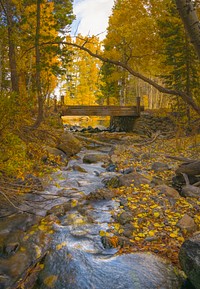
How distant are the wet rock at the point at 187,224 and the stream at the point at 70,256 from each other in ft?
3.21

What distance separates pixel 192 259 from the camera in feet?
9.84

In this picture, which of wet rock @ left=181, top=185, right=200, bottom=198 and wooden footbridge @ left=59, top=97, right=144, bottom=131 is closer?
wet rock @ left=181, top=185, right=200, bottom=198

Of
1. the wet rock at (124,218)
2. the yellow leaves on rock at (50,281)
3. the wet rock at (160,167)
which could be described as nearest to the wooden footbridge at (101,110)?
the wet rock at (160,167)

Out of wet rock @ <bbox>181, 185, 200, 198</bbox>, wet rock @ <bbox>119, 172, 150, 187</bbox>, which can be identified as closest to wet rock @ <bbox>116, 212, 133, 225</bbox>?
wet rock @ <bbox>181, 185, 200, 198</bbox>

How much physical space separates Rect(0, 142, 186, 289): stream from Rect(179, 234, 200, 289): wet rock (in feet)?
1.17

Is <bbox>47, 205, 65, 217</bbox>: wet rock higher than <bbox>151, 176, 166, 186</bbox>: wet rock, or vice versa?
<bbox>151, 176, 166, 186</bbox>: wet rock

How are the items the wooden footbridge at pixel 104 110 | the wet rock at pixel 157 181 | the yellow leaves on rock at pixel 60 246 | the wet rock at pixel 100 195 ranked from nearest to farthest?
the yellow leaves on rock at pixel 60 246 → the wet rock at pixel 100 195 → the wet rock at pixel 157 181 → the wooden footbridge at pixel 104 110

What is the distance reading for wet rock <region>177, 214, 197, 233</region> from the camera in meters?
4.41

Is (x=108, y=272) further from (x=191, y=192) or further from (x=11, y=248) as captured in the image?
(x=191, y=192)

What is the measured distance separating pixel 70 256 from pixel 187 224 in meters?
2.20

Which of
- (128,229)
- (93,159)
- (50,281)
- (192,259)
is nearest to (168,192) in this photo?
(128,229)

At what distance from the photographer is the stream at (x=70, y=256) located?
11.3ft

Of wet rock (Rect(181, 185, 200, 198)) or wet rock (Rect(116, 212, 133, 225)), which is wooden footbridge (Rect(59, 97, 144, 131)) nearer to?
wet rock (Rect(181, 185, 200, 198))

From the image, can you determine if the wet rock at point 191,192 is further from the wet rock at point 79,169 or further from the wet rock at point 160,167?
the wet rock at point 79,169
